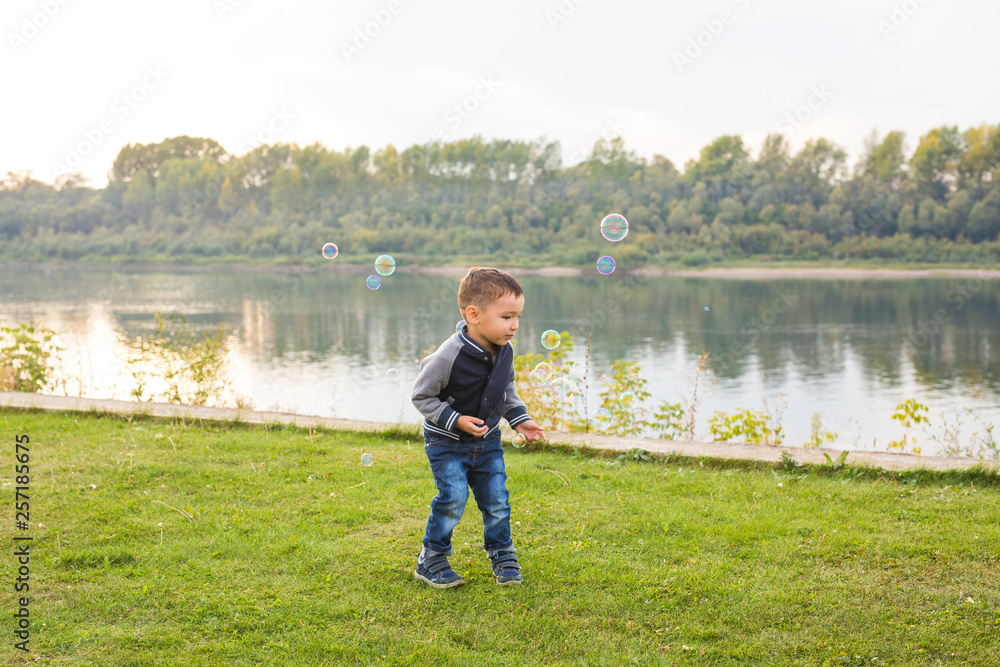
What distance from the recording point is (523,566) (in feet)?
15.0

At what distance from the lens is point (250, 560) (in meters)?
4.64

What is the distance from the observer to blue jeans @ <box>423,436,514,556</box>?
4.41 m

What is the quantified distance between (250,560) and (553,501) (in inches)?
87.1

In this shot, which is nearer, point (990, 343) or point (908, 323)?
point (990, 343)

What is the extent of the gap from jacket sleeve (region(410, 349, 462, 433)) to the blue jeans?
0.18 metres

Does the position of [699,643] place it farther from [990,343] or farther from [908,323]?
[908,323]

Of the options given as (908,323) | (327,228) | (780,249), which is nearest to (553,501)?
(908,323)

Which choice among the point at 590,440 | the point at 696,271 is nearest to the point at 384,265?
the point at 590,440

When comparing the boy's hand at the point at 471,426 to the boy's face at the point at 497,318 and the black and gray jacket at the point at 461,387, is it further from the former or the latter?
the boy's face at the point at 497,318

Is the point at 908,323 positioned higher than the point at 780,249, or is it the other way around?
the point at 780,249

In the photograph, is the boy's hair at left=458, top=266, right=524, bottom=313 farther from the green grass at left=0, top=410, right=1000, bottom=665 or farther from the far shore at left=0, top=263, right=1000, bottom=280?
the far shore at left=0, top=263, right=1000, bottom=280

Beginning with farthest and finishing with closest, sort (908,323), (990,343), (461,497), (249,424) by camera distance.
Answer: (908,323), (990,343), (249,424), (461,497)

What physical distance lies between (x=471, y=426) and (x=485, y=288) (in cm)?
76

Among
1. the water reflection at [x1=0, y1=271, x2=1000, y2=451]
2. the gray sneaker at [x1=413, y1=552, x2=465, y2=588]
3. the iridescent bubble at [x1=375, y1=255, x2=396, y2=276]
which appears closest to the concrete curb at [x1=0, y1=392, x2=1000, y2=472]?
the iridescent bubble at [x1=375, y1=255, x2=396, y2=276]
